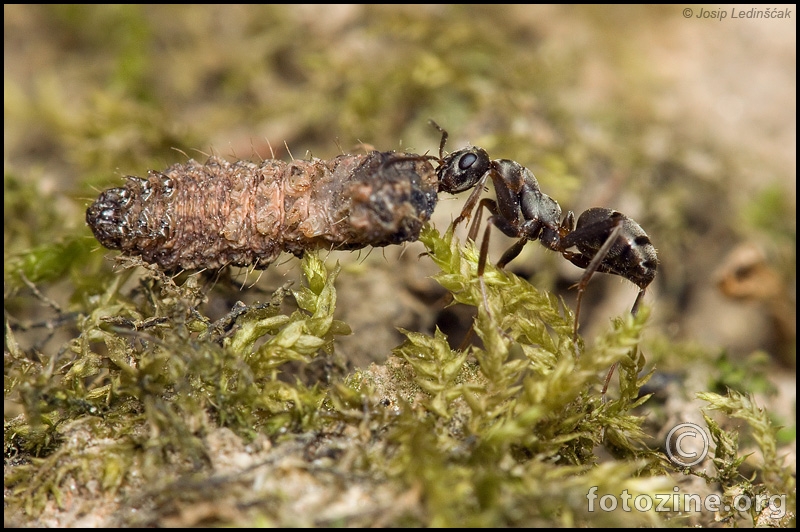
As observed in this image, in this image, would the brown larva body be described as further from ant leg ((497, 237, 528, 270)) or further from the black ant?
ant leg ((497, 237, 528, 270))

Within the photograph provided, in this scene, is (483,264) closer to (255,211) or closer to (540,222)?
(540,222)

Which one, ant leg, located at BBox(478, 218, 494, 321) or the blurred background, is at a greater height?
the blurred background

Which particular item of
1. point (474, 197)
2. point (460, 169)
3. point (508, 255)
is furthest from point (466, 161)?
point (508, 255)

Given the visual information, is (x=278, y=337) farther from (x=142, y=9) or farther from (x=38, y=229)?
(x=142, y=9)

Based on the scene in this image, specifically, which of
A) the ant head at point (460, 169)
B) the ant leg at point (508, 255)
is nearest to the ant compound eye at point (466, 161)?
the ant head at point (460, 169)

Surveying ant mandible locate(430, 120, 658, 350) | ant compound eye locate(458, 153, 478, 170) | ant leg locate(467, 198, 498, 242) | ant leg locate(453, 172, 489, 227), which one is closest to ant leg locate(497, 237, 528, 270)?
ant mandible locate(430, 120, 658, 350)

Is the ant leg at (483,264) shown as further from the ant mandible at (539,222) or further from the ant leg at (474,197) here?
the ant leg at (474,197)

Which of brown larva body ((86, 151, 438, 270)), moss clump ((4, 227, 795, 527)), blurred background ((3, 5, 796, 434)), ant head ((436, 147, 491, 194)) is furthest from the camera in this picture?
blurred background ((3, 5, 796, 434))

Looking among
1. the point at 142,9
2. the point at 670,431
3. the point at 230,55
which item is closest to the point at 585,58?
the point at 230,55
